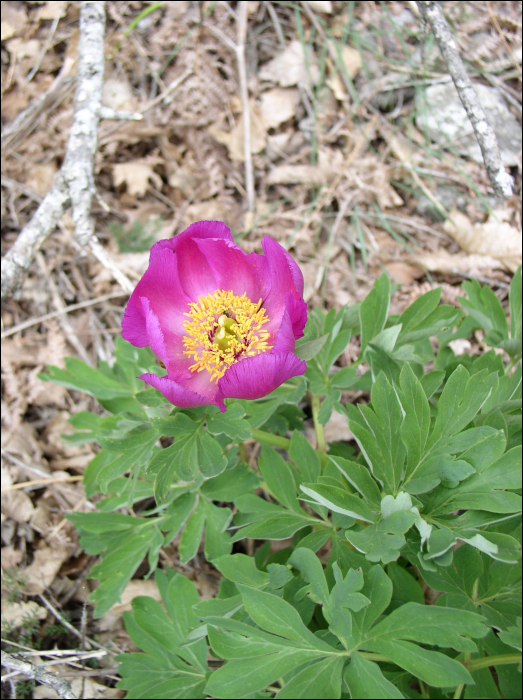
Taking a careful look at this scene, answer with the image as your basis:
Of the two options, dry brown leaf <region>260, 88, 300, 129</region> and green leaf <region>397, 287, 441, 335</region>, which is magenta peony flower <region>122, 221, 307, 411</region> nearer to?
green leaf <region>397, 287, 441, 335</region>

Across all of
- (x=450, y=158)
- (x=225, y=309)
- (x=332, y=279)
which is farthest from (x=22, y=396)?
(x=450, y=158)

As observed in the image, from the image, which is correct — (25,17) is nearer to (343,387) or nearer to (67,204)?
(67,204)

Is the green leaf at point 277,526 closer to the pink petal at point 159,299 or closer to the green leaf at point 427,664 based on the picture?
the green leaf at point 427,664

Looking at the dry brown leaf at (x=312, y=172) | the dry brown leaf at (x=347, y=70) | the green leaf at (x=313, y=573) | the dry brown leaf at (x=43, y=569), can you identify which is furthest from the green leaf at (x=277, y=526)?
the dry brown leaf at (x=347, y=70)

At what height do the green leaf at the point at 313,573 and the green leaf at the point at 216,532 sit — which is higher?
the green leaf at the point at 313,573

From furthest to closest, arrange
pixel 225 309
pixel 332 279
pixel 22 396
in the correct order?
1. pixel 332 279
2. pixel 22 396
3. pixel 225 309

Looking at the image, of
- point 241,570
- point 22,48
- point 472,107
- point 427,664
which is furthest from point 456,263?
point 22,48
